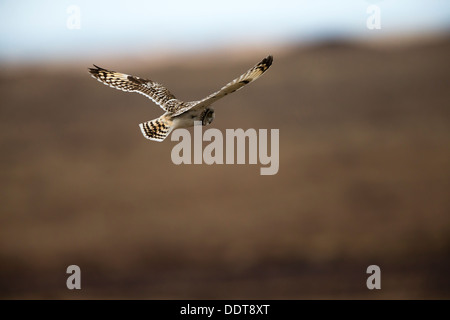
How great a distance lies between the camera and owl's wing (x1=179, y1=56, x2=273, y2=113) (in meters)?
3.35

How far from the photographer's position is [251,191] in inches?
695

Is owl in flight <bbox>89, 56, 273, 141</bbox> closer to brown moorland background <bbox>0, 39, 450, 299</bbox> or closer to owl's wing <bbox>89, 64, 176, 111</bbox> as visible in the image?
owl's wing <bbox>89, 64, 176, 111</bbox>

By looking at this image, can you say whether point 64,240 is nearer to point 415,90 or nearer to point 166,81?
point 166,81

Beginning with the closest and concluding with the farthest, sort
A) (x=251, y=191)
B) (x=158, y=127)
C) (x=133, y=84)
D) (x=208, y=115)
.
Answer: (x=208, y=115) < (x=158, y=127) < (x=133, y=84) < (x=251, y=191)

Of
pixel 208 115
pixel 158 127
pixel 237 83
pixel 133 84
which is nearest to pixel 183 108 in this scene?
pixel 158 127

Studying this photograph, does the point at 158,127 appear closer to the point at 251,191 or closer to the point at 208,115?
the point at 208,115

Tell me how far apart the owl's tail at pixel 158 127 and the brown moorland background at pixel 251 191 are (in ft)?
33.1

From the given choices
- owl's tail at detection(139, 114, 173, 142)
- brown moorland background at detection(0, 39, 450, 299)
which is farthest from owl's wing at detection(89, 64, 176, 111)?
brown moorland background at detection(0, 39, 450, 299)

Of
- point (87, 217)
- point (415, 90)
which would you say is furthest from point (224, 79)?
point (87, 217)

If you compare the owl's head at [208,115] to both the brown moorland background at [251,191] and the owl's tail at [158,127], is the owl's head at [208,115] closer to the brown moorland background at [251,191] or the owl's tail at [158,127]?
the owl's tail at [158,127]

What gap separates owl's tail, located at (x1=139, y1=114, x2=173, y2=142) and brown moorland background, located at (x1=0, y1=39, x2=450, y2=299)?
33.1 ft

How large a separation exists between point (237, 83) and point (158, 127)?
0.83 metres

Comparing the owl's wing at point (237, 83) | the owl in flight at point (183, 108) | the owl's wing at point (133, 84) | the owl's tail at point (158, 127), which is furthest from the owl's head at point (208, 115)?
the owl's wing at point (133, 84)

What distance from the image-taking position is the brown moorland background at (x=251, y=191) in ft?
48.8
